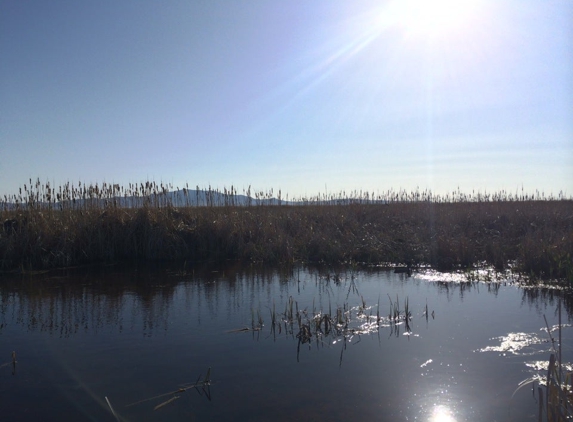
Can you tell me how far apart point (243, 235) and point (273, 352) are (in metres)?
7.03

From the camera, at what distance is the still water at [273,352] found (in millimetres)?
3566

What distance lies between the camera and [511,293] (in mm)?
7160

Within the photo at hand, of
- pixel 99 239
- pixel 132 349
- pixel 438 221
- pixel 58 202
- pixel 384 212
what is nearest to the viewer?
pixel 132 349

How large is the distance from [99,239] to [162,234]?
1471 mm

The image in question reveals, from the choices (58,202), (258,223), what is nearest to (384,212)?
(258,223)

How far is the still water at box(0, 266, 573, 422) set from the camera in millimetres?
3566

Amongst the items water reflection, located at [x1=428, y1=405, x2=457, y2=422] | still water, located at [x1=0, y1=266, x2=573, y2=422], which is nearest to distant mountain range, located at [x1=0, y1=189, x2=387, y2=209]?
still water, located at [x1=0, y1=266, x2=573, y2=422]

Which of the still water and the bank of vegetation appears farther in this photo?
the bank of vegetation

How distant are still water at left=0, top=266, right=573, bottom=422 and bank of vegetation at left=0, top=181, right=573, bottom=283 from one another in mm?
2146

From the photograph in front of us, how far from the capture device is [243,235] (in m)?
11.7

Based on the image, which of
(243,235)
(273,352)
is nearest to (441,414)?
(273,352)

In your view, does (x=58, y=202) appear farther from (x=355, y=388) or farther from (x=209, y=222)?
(x=355, y=388)

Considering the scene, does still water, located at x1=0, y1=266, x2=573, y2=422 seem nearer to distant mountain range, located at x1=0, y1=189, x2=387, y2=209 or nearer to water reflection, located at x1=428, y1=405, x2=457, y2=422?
water reflection, located at x1=428, y1=405, x2=457, y2=422

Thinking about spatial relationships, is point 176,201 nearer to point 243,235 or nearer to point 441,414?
point 243,235
